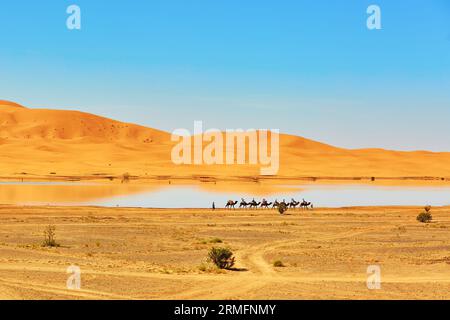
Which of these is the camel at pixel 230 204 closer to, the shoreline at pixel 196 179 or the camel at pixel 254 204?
the camel at pixel 254 204

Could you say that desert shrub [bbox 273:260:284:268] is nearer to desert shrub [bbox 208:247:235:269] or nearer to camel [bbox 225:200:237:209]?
desert shrub [bbox 208:247:235:269]

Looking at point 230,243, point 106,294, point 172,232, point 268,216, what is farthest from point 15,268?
point 268,216

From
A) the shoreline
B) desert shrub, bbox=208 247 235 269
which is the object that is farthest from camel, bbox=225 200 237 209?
the shoreline

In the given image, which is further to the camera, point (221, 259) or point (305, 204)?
point (305, 204)

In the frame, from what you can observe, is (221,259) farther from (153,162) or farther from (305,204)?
(153,162)

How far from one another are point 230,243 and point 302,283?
32.5 ft

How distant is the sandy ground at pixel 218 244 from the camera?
16.6 m

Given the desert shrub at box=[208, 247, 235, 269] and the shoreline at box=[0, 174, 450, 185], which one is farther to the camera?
the shoreline at box=[0, 174, 450, 185]

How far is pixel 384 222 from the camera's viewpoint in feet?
129

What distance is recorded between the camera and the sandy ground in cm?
1659

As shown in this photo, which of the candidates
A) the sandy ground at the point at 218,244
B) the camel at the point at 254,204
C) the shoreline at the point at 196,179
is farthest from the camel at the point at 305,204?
the shoreline at the point at 196,179

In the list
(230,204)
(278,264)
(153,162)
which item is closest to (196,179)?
(153,162)

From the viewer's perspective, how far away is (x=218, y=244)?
27.4m
